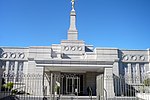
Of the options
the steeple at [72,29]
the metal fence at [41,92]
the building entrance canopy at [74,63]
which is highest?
the steeple at [72,29]

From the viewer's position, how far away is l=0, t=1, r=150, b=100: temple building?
75.2 feet

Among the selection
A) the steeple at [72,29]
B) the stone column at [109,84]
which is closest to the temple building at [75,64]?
the steeple at [72,29]

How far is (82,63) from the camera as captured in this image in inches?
779

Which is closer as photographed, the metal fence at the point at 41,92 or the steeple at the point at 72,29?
the metal fence at the point at 41,92

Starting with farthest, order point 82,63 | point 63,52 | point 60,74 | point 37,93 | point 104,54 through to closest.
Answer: point 63,52 → point 104,54 → point 60,74 → point 82,63 → point 37,93

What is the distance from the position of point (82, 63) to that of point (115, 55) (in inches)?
361

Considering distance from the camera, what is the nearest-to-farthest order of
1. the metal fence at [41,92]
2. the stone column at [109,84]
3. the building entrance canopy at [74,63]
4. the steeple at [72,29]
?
the metal fence at [41,92], the stone column at [109,84], the building entrance canopy at [74,63], the steeple at [72,29]

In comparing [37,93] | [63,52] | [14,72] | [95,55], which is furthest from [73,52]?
[37,93]

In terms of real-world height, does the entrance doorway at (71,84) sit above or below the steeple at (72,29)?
below

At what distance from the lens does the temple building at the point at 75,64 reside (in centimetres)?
2291

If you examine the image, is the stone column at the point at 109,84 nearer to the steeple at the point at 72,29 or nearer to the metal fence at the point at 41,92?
the metal fence at the point at 41,92

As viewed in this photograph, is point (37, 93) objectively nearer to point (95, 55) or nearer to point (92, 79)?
point (92, 79)

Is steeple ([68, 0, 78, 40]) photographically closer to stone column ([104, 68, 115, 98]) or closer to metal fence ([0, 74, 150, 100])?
metal fence ([0, 74, 150, 100])

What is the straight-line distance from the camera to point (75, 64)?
19.8 meters
